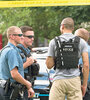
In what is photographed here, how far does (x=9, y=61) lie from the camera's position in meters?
4.03

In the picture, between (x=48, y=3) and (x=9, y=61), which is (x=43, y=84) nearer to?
(x=9, y=61)

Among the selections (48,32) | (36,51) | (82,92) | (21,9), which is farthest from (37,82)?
(48,32)

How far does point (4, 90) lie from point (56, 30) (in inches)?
676

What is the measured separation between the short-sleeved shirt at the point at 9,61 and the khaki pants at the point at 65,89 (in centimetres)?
53

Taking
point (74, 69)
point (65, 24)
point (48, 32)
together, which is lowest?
point (48, 32)

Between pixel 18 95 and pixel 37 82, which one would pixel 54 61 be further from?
pixel 37 82

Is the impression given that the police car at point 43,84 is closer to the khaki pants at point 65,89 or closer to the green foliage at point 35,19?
the khaki pants at point 65,89

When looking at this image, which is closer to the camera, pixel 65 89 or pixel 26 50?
pixel 65 89

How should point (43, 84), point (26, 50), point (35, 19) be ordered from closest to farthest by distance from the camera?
point (26, 50) < point (43, 84) < point (35, 19)

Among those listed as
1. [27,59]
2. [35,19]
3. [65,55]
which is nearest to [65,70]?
[65,55]

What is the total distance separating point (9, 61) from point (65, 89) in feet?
2.88

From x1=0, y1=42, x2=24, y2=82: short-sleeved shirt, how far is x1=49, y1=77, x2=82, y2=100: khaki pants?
0.53 meters

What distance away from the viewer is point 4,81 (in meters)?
4.07

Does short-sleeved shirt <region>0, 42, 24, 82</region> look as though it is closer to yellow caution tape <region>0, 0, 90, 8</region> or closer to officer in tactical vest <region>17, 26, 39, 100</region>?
officer in tactical vest <region>17, 26, 39, 100</region>
